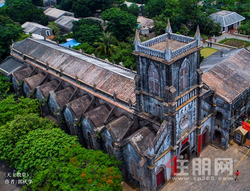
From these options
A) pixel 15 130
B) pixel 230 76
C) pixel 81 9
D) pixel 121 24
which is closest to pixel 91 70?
pixel 15 130

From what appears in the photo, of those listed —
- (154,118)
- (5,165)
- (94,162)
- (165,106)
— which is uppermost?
(165,106)

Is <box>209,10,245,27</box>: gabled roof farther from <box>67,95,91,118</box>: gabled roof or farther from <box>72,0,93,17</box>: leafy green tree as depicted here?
<box>67,95,91,118</box>: gabled roof

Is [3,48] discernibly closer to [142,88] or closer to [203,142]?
[142,88]

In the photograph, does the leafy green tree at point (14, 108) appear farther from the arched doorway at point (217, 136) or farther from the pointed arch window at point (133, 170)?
the arched doorway at point (217, 136)

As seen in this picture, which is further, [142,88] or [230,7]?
[230,7]

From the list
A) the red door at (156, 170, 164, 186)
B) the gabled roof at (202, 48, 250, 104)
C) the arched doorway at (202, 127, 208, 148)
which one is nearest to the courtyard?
the red door at (156, 170, 164, 186)

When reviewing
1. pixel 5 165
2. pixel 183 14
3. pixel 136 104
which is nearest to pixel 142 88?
pixel 136 104
